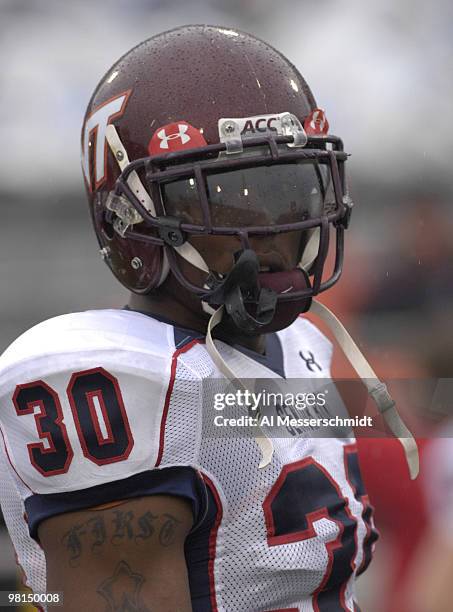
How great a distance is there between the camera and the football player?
1.17m

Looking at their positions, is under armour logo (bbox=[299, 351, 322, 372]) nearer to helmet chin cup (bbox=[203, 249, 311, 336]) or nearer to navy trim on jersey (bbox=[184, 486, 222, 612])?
helmet chin cup (bbox=[203, 249, 311, 336])

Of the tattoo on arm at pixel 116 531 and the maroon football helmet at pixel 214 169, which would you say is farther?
the maroon football helmet at pixel 214 169

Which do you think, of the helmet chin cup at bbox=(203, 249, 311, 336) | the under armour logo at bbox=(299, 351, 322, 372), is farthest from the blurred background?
the helmet chin cup at bbox=(203, 249, 311, 336)

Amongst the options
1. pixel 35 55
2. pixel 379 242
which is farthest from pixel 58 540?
pixel 35 55

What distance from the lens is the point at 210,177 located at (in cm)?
132

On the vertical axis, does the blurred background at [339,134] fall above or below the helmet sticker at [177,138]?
below

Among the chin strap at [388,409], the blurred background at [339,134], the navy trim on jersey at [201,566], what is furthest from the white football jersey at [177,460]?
the blurred background at [339,134]

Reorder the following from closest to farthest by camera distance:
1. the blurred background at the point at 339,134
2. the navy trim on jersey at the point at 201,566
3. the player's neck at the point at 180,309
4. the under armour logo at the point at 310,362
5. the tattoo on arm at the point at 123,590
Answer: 1. the tattoo on arm at the point at 123,590
2. the navy trim on jersey at the point at 201,566
3. the player's neck at the point at 180,309
4. the under armour logo at the point at 310,362
5. the blurred background at the point at 339,134

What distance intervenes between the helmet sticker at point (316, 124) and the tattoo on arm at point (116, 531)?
0.59 m

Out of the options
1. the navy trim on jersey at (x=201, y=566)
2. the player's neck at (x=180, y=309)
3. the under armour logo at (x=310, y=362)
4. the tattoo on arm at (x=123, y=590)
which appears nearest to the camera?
the tattoo on arm at (x=123, y=590)

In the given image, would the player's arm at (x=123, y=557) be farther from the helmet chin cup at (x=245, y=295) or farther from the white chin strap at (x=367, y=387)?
the helmet chin cup at (x=245, y=295)

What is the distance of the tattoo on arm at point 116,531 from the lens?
3.76 ft

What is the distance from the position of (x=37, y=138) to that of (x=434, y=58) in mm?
1840

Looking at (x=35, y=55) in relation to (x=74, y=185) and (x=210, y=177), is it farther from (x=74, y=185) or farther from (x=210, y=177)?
(x=210, y=177)
